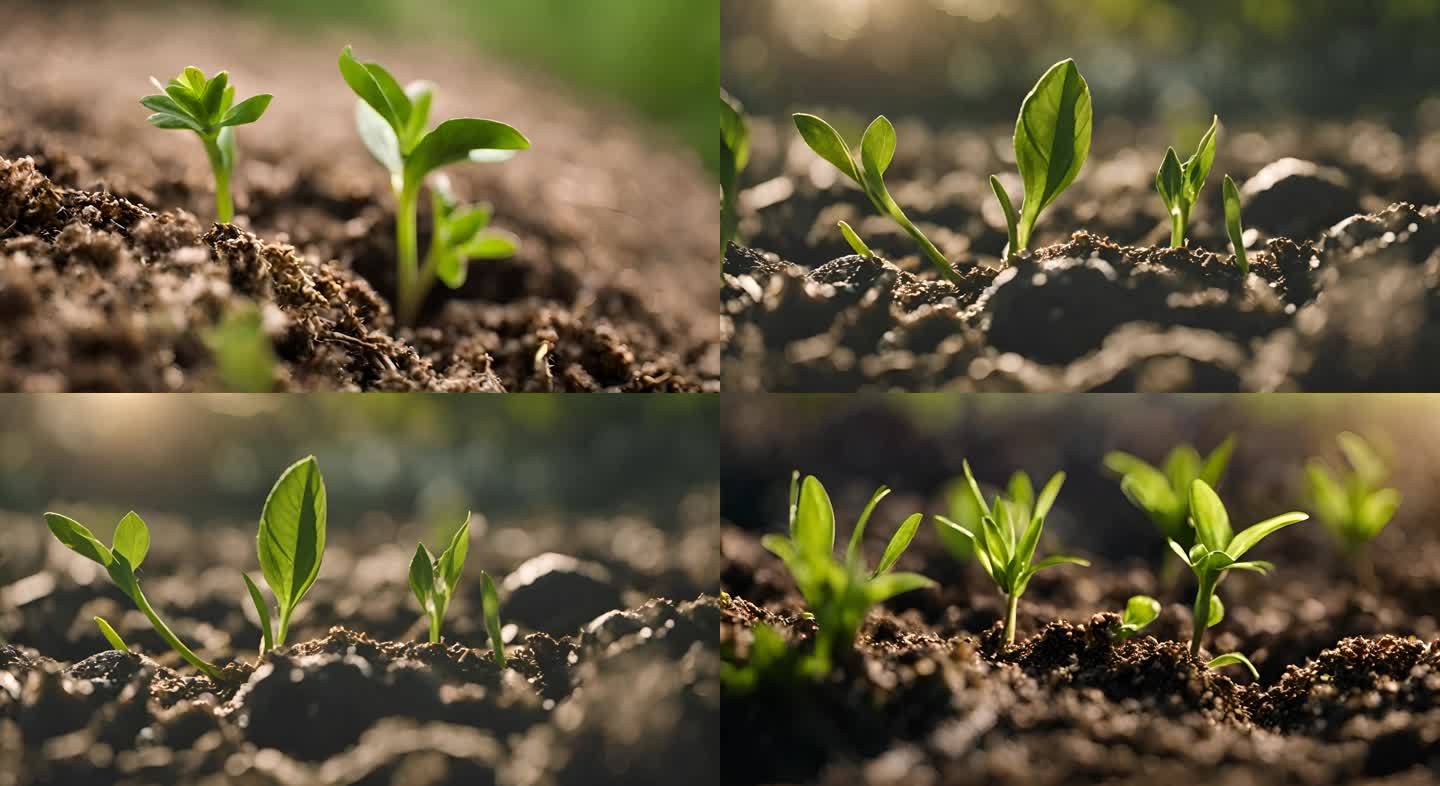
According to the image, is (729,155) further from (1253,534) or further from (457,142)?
(1253,534)

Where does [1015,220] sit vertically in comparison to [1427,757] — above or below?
above

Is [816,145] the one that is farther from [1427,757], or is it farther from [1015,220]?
[1427,757]

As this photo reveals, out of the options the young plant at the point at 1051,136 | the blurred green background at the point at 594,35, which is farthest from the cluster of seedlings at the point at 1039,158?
the blurred green background at the point at 594,35

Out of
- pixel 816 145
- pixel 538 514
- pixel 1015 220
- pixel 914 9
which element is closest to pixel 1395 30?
pixel 914 9

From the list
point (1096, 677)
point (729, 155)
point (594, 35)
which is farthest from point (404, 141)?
point (594, 35)

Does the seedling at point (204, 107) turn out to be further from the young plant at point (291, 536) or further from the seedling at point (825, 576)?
the seedling at point (825, 576)

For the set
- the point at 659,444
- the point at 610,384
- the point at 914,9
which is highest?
the point at 914,9
